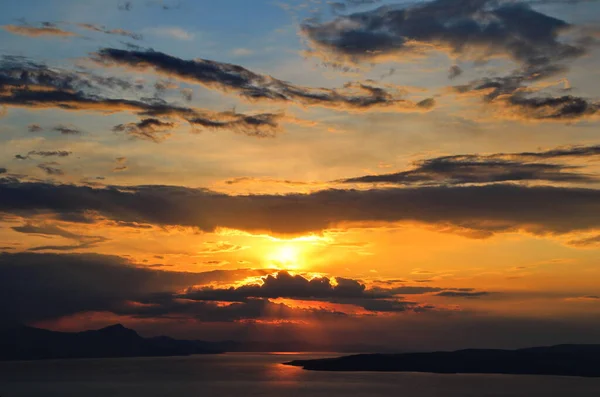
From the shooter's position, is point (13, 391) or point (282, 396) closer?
point (282, 396)

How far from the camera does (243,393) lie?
193 metres

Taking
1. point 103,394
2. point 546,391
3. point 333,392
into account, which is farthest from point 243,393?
point 546,391

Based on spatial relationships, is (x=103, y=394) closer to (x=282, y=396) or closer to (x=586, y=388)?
(x=282, y=396)

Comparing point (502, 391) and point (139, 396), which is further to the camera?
point (502, 391)

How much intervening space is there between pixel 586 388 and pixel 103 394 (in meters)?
143

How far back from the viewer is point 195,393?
616 ft

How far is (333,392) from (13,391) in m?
96.5

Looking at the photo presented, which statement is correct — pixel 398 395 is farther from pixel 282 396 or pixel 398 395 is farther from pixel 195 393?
pixel 195 393

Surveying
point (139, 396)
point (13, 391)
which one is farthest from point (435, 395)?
point (13, 391)

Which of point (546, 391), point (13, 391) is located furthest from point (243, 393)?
point (546, 391)

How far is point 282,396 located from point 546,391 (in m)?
75.3

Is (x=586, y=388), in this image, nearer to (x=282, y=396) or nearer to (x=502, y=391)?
(x=502, y=391)

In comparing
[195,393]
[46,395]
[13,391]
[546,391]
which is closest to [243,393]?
[195,393]

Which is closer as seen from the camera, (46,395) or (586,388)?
(46,395)
